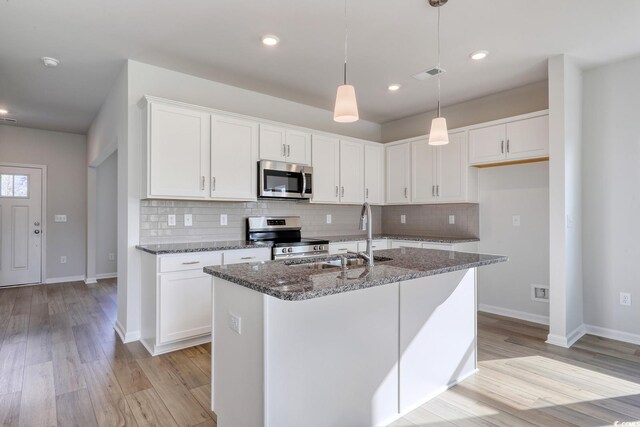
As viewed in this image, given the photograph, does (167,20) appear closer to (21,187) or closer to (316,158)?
(316,158)

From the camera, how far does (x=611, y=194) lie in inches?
135

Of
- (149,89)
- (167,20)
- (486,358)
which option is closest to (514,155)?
(486,358)

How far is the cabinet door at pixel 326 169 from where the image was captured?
4.36 meters

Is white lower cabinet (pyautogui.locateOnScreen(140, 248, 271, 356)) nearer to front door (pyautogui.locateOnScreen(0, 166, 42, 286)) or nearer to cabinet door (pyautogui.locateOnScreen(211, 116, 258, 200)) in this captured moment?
cabinet door (pyautogui.locateOnScreen(211, 116, 258, 200))

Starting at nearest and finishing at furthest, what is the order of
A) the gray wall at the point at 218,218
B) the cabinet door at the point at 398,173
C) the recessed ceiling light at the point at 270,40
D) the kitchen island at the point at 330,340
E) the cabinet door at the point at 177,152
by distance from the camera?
the kitchen island at the point at 330,340 < the recessed ceiling light at the point at 270,40 < the cabinet door at the point at 177,152 < the gray wall at the point at 218,218 < the cabinet door at the point at 398,173

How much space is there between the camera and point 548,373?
265cm

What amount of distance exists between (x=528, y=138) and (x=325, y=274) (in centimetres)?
306

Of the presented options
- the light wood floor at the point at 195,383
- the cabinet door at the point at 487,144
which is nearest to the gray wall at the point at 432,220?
the cabinet door at the point at 487,144

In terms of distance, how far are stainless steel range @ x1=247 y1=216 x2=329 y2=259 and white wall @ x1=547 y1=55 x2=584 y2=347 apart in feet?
7.37

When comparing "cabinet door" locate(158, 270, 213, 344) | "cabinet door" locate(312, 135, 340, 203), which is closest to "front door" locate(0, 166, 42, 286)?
"cabinet door" locate(158, 270, 213, 344)

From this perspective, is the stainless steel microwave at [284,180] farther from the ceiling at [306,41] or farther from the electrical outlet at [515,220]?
the electrical outlet at [515,220]

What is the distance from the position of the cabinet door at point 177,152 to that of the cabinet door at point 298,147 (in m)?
0.96

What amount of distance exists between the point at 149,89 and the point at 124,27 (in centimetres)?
75

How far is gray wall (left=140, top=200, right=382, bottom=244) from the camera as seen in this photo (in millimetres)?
3441
